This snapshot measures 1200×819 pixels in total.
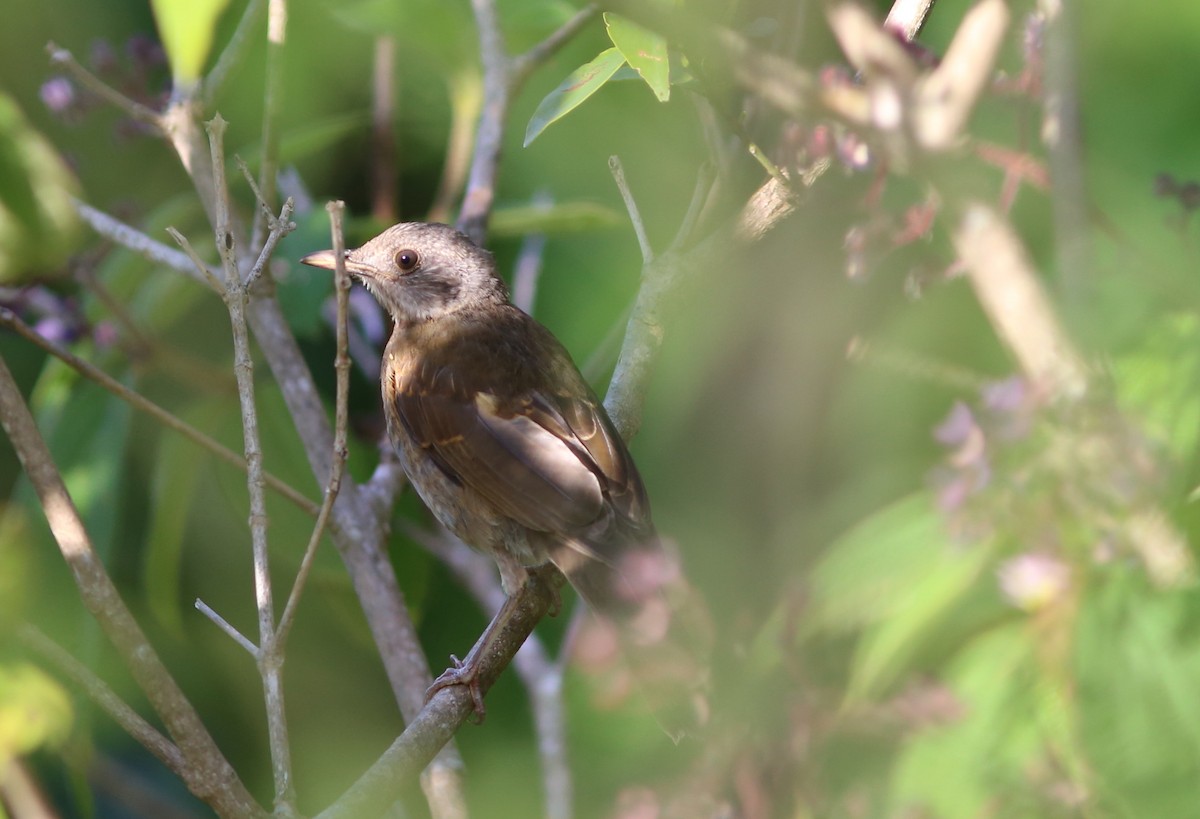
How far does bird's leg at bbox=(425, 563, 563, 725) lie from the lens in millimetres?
2723

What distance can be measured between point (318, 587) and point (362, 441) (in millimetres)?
→ 559

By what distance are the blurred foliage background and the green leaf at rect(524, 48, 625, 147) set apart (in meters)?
0.45

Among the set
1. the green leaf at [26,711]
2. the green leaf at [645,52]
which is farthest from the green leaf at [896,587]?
the green leaf at [26,711]

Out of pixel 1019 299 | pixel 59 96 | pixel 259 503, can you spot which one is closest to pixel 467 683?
pixel 259 503

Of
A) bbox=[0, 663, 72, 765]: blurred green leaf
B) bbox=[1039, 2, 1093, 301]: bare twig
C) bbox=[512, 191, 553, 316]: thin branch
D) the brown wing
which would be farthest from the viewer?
bbox=[512, 191, 553, 316]: thin branch

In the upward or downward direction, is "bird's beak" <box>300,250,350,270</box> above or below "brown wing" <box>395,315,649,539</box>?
above

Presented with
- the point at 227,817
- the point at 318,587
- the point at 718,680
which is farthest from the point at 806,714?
the point at 318,587

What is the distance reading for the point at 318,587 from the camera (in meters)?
3.84

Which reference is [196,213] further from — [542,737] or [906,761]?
[906,761]

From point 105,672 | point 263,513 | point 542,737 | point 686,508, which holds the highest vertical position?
point 263,513

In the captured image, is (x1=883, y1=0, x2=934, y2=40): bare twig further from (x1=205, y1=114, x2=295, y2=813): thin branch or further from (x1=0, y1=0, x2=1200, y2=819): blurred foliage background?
(x1=205, y1=114, x2=295, y2=813): thin branch

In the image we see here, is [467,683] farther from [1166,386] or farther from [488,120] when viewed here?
[488,120]

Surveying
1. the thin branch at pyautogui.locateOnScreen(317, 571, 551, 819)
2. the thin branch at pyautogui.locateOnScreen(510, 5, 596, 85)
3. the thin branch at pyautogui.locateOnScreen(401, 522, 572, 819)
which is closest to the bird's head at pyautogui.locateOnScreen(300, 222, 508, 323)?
the thin branch at pyautogui.locateOnScreen(510, 5, 596, 85)

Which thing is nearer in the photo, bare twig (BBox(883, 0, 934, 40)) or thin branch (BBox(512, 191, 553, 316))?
bare twig (BBox(883, 0, 934, 40))
